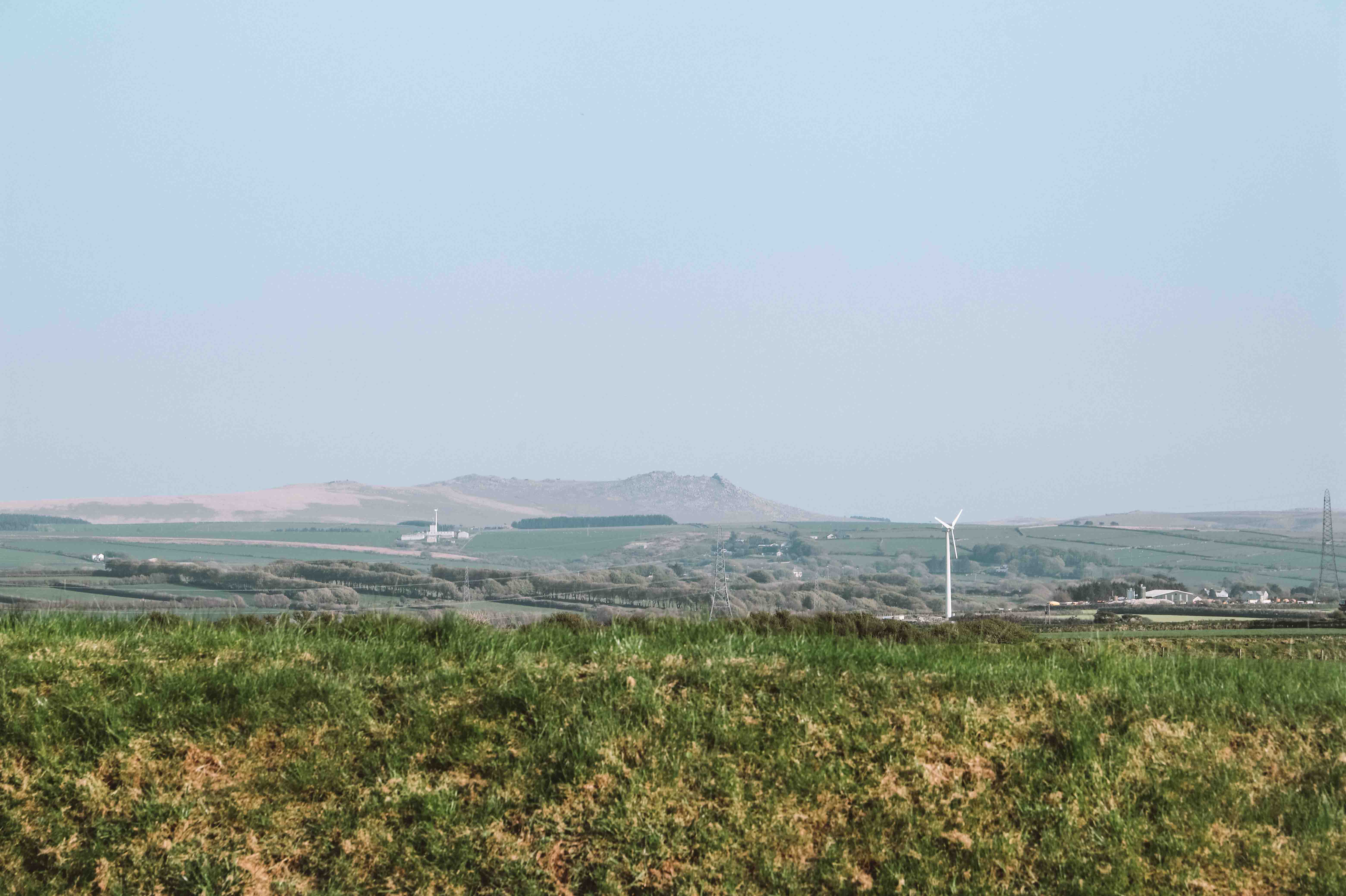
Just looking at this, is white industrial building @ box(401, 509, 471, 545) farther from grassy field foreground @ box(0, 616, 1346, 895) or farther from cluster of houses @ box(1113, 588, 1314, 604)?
grassy field foreground @ box(0, 616, 1346, 895)

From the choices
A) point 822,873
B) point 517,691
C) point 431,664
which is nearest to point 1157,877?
point 822,873

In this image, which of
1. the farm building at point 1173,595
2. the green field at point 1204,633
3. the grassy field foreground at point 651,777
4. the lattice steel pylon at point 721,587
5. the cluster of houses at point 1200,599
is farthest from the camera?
the farm building at point 1173,595

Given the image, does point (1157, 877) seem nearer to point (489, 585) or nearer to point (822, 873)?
point (822, 873)

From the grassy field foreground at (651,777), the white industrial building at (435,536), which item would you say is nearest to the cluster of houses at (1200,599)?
the grassy field foreground at (651,777)

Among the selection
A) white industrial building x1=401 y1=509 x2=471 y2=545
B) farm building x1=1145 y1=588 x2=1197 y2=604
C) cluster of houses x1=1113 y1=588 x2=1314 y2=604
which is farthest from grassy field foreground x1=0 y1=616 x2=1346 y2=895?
white industrial building x1=401 y1=509 x2=471 y2=545

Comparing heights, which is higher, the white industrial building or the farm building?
the farm building

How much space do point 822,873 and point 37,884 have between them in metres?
4.11

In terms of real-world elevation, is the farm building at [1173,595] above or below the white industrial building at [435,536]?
above

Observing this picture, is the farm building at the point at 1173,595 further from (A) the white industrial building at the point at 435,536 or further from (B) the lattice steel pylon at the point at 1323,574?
(A) the white industrial building at the point at 435,536

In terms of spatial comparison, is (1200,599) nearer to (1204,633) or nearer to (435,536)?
(1204,633)

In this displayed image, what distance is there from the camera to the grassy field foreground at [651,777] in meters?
5.55

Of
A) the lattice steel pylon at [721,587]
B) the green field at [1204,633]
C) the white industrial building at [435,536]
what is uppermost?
the green field at [1204,633]

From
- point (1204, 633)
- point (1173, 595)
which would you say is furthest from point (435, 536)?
point (1204, 633)

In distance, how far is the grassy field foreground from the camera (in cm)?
555
